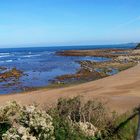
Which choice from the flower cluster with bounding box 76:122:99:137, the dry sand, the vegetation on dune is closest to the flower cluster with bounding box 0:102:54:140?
the vegetation on dune

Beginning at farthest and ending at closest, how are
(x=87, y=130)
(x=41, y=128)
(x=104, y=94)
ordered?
1. (x=104, y=94)
2. (x=87, y=130)
3. (x=41, y=128)

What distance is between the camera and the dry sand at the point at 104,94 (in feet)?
89.3

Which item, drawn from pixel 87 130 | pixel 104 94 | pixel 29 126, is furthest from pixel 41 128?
pixel 104 94

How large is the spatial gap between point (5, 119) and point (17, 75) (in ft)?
145

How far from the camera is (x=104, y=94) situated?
105ft

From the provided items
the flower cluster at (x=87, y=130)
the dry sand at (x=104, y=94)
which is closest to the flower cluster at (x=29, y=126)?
the flower cluster at (x=87, y=130)

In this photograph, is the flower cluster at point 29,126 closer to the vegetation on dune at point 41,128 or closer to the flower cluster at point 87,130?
the vegetation on dune at point 41,128

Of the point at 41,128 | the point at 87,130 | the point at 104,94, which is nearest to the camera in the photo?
the point at 41,128

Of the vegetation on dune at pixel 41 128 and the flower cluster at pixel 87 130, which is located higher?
the vegetation on dune at pixel 41 128

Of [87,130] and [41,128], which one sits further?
[87,130]

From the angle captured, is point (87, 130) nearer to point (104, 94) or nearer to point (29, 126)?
point (29, 126)

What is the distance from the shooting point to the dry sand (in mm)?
27219

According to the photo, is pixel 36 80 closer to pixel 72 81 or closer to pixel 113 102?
pixel 72 81

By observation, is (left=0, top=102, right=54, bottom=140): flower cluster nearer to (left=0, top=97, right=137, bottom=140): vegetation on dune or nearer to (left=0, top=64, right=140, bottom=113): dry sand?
(left=0, top=97, right=137, bottom=140): vegetation on dune
